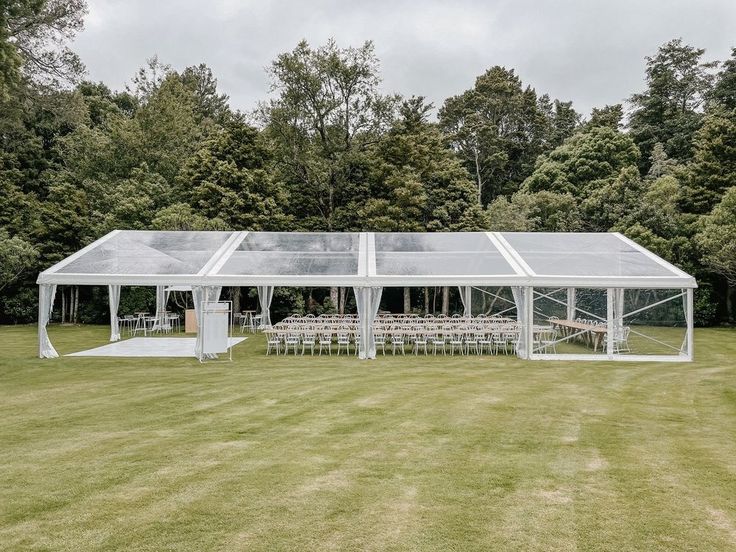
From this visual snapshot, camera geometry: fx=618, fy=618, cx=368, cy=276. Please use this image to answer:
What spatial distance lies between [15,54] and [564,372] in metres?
12.7

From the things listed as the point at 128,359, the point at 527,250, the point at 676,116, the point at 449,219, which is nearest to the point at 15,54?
the point at 128,359

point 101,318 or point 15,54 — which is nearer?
point 15,54

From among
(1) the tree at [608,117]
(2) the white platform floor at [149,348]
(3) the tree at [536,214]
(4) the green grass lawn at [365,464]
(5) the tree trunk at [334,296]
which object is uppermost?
(1) the tree at [608,117]

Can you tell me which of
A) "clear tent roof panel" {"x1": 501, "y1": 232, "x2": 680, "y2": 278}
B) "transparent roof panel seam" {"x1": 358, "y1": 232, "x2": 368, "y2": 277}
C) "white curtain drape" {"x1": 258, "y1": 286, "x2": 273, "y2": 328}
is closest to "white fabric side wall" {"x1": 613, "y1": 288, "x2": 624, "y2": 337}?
"clear tent roof panel" {"x1": 501, "y1": 232, "x2": 680, "y2": 278}

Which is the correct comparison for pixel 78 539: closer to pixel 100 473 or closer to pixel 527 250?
pixel 100 473

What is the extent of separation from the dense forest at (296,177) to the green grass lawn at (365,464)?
14298mm

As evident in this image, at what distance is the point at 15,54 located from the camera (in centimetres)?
1223

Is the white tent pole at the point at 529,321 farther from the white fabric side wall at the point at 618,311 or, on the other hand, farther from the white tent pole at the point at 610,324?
the white fabric side wall at the point at 618,311

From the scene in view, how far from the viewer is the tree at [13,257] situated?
22.2 m

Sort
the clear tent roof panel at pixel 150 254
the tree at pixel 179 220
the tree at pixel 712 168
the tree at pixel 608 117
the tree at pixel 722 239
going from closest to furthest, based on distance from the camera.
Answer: the clear tent roof panel at pixel 150 254, the tree at pixel 722 239, the tree at pixel 179 220, the tree at pixel 712 168, the tree at pixel 608 117

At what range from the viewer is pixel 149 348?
16875 mm

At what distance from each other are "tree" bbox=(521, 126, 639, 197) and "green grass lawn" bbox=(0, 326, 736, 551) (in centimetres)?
2439

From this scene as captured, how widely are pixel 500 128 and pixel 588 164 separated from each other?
38.7 ft

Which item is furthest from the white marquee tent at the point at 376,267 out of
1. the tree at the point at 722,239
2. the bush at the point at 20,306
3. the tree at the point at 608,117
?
the tree at the point at 608,117
